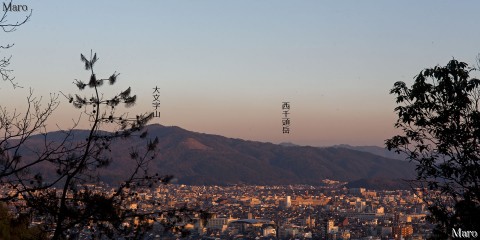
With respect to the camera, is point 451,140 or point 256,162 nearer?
point 451,140

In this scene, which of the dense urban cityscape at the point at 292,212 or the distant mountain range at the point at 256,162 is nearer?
the dense urban cityscape at the point at 292,212

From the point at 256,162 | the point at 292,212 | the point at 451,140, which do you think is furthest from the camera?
the point at 256,162

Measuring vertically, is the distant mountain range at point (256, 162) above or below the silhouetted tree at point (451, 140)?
above

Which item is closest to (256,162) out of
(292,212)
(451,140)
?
(292,212)

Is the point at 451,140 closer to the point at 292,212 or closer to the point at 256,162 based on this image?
the point at 292,212

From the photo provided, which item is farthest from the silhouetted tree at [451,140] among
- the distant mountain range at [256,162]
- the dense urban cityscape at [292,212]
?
the distant mountain range at [256,162]

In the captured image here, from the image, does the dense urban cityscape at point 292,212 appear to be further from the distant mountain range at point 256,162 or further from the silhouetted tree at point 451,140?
the distant mountain range at point 256,162

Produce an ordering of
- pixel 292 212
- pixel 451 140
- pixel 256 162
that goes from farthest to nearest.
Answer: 1. pixel 256 162
2. pixel 292 212
3. pixel 451 140
